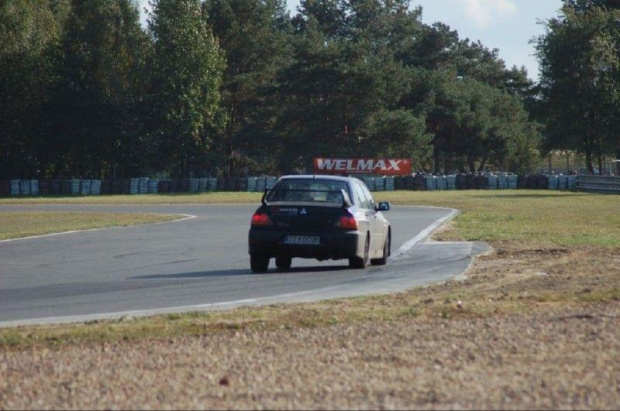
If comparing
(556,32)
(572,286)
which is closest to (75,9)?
(556,32)

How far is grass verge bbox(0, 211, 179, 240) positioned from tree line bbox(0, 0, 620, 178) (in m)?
33.0

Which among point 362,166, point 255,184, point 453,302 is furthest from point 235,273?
point 362,166

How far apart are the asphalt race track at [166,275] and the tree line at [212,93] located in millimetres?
49841

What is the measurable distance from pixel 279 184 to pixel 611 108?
69422 mm

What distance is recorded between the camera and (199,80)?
77.6 metres

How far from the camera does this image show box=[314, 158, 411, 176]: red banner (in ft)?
258

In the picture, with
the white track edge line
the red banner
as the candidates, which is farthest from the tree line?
the white track edge line

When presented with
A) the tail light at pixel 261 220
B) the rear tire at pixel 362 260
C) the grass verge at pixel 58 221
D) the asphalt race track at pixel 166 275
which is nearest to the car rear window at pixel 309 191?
the tail light at pixel 261 220

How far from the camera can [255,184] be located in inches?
2990

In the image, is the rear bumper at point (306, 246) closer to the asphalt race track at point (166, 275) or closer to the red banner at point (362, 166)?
the asphalt race track at point (166, 275)

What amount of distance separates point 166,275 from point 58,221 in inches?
818

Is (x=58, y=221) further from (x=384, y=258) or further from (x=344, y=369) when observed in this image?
(x=344, y=369)

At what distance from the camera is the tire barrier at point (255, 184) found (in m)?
71.5

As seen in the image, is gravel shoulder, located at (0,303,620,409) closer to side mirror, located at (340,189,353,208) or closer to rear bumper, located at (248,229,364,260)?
rear bumper, located at (248,229,364,260)
